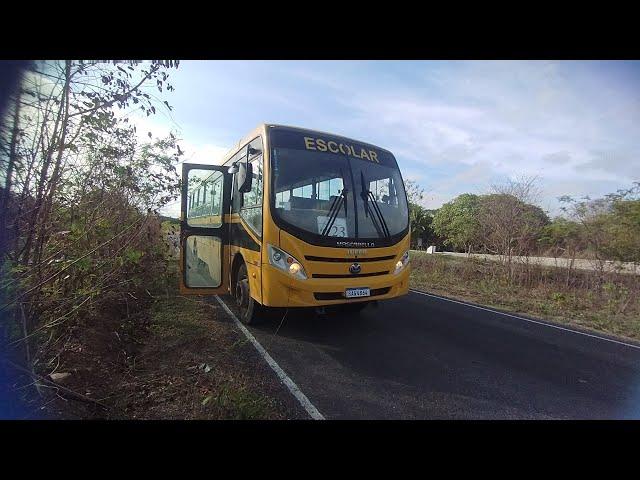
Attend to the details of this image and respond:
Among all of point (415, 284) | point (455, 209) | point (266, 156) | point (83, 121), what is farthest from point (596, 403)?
point (455, 209)

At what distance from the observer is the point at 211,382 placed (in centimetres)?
328

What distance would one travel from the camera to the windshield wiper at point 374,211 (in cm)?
479

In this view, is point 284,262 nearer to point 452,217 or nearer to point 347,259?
point 347,259

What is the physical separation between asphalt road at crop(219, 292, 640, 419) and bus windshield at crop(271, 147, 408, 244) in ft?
5.39

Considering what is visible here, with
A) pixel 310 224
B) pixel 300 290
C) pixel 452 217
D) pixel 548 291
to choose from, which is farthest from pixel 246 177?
pixel 452 217

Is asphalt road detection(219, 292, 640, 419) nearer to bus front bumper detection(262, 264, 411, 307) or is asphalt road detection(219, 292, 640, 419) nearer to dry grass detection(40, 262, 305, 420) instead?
dry grass detection(40, 262, 305, 420)

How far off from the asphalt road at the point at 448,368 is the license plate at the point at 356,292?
29.3 inches

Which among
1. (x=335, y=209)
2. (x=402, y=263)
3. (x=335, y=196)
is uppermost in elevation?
(x=335, y=196)

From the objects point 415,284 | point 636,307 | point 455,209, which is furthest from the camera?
point 455,209

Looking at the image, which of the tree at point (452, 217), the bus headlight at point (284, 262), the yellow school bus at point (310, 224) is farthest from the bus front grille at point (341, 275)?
the tree at point (452, 217)

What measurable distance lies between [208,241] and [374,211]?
4005 millimetres

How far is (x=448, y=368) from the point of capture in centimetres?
393

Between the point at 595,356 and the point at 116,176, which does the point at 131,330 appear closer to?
the point at 116,176
